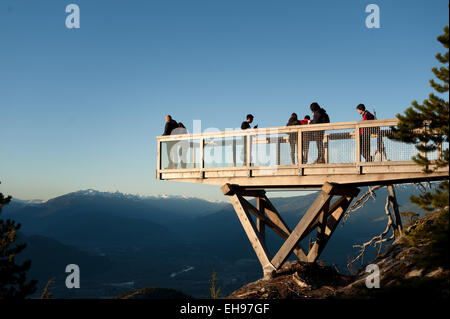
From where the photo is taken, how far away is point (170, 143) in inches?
690

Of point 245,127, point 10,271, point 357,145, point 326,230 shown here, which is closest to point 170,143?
point 245,127

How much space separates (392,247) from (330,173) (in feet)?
9.80

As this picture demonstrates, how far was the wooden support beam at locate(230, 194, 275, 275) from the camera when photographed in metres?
15.2

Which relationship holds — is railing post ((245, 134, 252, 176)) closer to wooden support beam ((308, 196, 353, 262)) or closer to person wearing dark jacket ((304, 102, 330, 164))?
person wearing dark jacket ((304, 102, 330, 164))

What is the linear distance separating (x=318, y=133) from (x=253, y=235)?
13.3ft

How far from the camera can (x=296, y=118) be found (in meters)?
15.9

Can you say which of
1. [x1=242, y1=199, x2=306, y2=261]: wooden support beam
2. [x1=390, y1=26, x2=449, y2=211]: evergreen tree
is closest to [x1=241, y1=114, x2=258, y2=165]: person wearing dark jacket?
[x1=242, y1=199, x2=306, y2=261]: wooden support beam

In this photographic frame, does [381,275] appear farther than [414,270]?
Yes

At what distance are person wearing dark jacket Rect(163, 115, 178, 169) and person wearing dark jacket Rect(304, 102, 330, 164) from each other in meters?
5.17

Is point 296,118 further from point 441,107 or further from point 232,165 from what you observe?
point 441,107

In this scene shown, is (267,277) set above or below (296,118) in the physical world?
below
